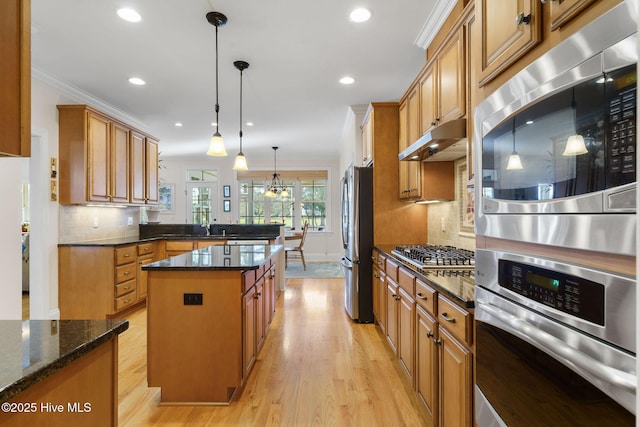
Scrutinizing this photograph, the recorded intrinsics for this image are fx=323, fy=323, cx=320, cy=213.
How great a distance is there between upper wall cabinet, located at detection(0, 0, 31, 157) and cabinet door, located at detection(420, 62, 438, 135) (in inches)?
84.0

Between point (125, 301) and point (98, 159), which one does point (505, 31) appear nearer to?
point (98, 159)

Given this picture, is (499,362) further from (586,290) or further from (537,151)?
(537,151)

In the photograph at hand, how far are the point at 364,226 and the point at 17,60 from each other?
3.02 metres

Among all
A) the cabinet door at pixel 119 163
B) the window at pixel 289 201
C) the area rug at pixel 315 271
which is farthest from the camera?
the window at pixel 289 201

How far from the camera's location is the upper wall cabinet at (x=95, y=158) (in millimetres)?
3637

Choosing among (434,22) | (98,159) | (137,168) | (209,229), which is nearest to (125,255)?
(98,159)

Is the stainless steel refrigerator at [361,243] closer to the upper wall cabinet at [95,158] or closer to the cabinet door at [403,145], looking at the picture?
the cabinet door at [403,145]

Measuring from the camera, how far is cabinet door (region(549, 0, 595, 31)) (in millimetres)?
703

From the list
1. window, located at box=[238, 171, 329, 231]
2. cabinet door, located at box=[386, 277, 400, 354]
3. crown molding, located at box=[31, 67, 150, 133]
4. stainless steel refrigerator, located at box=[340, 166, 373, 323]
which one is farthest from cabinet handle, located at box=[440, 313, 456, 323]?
window, located at box=[238, 171, 329, 231]

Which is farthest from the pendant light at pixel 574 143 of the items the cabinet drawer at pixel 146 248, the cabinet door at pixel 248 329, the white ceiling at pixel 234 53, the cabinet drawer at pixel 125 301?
the cabinet drawer at pixel 146 248

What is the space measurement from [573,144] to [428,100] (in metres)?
1.92

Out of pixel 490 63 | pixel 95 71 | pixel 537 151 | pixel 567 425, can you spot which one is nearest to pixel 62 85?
pixel 95 71

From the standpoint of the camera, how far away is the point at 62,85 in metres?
3.61

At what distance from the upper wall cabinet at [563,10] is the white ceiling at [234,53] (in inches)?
69.0
